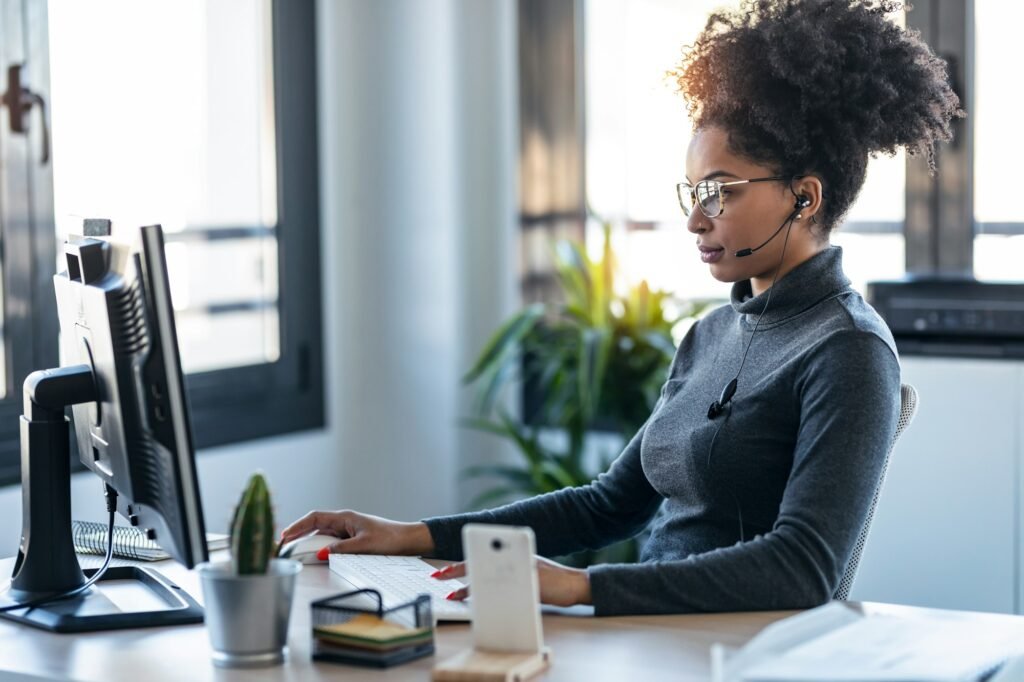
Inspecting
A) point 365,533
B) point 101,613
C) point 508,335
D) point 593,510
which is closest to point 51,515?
point 101,613

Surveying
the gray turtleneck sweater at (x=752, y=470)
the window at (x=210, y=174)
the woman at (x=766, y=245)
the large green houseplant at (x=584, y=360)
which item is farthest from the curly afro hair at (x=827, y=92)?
the window at (x=210, y=174)

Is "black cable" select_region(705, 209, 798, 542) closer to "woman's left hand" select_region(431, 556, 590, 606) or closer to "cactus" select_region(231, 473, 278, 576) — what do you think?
"woman's left hand" select_region(431, 556, 590, 606)

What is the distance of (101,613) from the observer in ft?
5.58

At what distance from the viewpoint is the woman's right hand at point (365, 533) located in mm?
1949

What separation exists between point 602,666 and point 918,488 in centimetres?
210

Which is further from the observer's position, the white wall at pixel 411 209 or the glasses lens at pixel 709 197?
the white wall at pixel 411 209

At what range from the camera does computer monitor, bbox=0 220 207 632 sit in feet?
4.91

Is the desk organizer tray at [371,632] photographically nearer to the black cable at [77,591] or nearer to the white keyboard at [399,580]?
the white keyboard at [399,580]

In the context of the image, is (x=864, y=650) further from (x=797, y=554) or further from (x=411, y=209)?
(x=411, y=209)

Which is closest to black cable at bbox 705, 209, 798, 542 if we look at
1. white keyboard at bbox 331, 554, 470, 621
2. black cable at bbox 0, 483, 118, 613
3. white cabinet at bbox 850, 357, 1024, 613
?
white keyboard at bbox 331, 554, 470, 621

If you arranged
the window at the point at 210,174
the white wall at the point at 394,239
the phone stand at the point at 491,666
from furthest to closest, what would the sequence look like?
the white wall at the point at 394,239, the window at the point at 210,174, the phone stand at the point at 491,666

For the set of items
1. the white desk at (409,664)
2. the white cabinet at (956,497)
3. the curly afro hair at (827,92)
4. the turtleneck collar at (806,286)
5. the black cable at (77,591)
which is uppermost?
the curly afro hair at (827,92)

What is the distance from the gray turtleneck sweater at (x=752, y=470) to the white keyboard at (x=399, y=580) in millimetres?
108

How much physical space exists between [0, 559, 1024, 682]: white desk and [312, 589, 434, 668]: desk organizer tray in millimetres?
13
